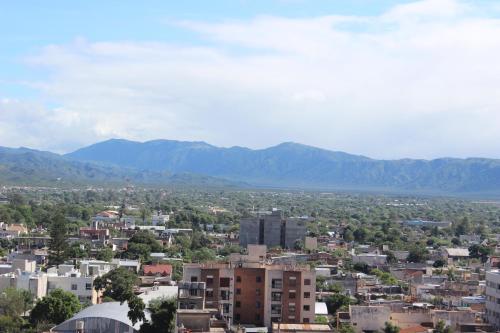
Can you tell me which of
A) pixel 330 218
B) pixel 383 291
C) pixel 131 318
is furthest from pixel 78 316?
pixel 330 218

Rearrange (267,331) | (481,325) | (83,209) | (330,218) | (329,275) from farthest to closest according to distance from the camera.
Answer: (330,218), (83,209), (329,275), (481,325), (267,331)

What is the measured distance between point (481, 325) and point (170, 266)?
3061 cm

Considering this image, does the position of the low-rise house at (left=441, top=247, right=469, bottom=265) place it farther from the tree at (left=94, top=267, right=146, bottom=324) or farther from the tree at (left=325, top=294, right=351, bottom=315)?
the tree at (left=94, top=267, right=146, bottom=324)

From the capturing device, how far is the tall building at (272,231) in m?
106

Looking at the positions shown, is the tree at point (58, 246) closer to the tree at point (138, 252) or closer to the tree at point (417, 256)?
the tree at point (138, 252)

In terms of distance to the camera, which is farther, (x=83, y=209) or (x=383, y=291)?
(x=83, y=209)

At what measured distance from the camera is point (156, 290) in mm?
54094

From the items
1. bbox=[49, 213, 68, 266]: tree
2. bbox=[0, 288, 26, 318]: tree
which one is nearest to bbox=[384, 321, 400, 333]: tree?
bbox=[0, 288, 26, 318]: tree

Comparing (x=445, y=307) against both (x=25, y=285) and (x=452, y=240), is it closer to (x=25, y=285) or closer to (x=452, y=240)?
(x=25, y=285)

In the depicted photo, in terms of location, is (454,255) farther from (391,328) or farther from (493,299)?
(391,328)

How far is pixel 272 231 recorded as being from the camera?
10725cm

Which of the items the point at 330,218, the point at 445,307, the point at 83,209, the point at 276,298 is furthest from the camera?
the point at 330,218

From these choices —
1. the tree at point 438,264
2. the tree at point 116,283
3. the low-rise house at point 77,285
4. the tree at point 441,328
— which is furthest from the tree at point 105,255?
the tree at point 441,328

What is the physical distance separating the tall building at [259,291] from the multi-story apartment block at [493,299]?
1031 cm
